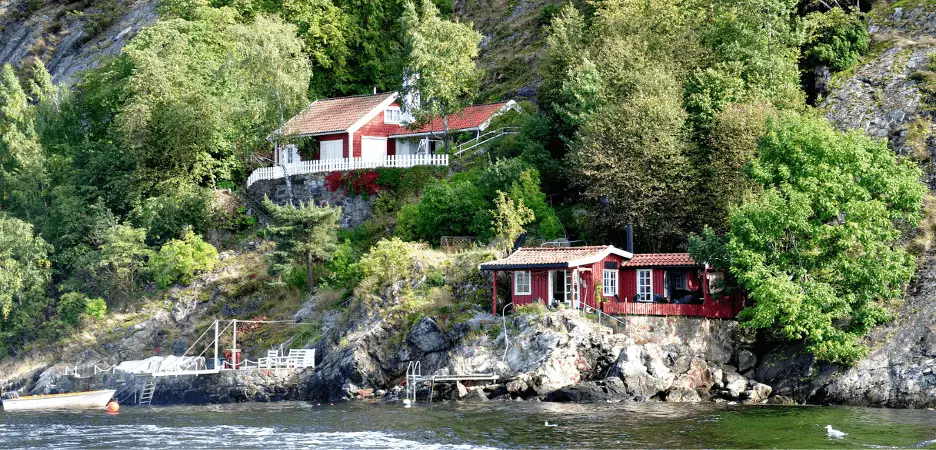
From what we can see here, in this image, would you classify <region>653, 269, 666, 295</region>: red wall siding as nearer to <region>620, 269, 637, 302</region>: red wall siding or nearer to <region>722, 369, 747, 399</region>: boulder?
<region>620, 269, 637, 302</region>: red wall siding

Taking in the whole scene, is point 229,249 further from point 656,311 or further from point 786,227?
point 786,227

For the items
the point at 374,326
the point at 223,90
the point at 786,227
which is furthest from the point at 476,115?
the point at 786,227

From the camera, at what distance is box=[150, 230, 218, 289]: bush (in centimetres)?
6378

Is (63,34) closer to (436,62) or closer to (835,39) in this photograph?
(436,62)

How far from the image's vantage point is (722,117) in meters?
55.0

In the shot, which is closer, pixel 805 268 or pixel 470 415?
pixel 470 415

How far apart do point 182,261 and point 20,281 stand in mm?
9309

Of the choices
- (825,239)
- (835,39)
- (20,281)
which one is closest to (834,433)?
(825,239)

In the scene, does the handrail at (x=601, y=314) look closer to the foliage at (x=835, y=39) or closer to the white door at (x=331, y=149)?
the foliage at (x=835, y=39)

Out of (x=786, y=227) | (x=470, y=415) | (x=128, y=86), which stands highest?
(x=128, y=86)

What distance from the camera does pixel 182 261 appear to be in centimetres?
6369

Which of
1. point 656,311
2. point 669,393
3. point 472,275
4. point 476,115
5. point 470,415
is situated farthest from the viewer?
point 476,115

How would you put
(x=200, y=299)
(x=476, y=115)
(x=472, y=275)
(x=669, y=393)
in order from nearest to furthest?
(x=669, y=393)
(x=472, y=275)
(x=200, y=299)
(x=476, y=115)

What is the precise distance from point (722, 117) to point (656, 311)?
397 inches
